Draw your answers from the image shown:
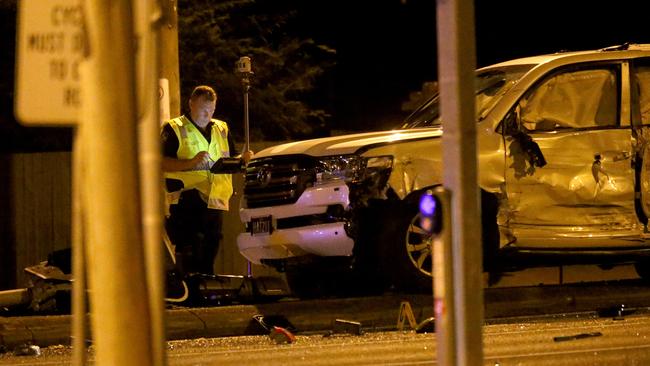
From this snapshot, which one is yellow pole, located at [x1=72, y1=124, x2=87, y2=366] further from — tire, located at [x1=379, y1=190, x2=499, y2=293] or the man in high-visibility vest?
the man in high-visibility vest

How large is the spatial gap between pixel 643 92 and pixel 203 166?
382 cm

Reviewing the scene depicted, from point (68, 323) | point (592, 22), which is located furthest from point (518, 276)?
point (592, 22)

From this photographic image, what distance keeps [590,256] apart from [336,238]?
2.18m

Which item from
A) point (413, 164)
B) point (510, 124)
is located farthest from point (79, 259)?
point (510, 124)

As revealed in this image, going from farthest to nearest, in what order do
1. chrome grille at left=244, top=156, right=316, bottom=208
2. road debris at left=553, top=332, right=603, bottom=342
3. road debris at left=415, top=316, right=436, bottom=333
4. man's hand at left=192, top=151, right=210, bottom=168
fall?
man's hand at left=192, top=151, right=210, bottom=168 < chrome grille at left=244, top=156, right=316, bottom=208 < road debris at left=415, top=316, right=436, bottom=333 < road debris at left=553, top=332, right=603, bottom=342

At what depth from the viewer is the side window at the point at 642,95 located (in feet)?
35.3

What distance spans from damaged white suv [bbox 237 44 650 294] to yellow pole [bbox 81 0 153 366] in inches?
211

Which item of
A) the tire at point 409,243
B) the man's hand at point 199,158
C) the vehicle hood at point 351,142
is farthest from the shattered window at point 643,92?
the man's hand at point 199,158

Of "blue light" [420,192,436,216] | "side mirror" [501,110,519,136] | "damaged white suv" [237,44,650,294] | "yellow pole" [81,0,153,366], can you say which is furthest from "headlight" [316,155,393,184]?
"yellow pole" [81,0,153,366]

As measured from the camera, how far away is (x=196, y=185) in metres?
11.5

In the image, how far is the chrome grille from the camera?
10492mm

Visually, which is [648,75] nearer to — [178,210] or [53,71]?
[178,210]

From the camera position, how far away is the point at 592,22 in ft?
92.5

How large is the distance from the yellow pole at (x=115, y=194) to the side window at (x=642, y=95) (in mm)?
6720
